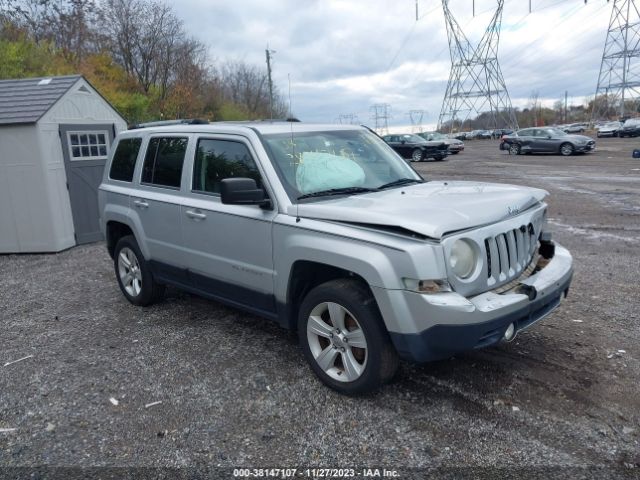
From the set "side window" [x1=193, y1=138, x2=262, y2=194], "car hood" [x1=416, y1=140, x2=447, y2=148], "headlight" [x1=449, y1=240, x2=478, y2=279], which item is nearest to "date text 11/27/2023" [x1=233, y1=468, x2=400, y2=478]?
"headlight" [x1=449, y1=240, x2=478, y2=279]

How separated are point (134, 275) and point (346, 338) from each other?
3179 millimetres

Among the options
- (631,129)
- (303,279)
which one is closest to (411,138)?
(631,129)

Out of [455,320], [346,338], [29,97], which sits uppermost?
[29,97]

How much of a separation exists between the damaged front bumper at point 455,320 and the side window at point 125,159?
3.68 m

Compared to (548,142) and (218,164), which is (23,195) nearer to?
(218,164)

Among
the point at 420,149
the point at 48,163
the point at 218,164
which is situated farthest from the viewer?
the point at 420,149

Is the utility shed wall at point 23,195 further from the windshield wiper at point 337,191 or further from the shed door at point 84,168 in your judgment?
the windshield wiper at point 337,191

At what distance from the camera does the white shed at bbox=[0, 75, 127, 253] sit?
8.76 m

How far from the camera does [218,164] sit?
181 inches

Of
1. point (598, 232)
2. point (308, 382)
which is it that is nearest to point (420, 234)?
point (308, 382)

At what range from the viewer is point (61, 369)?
443cm

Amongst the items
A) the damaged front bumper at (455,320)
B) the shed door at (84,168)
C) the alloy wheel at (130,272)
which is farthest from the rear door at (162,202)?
the shed door at (84,168)

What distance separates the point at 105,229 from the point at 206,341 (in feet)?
7.18

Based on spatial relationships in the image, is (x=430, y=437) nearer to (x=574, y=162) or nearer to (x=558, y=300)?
(x=558, y=300)
